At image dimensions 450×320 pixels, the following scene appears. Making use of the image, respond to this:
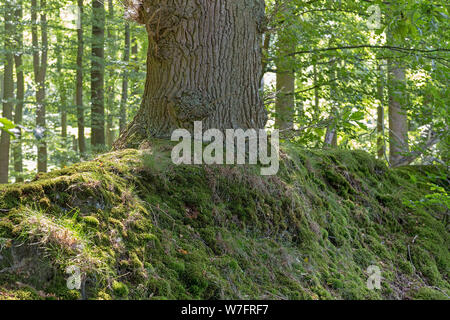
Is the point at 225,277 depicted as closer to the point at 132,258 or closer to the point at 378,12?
the point at 132,258

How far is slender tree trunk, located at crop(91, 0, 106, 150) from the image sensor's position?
13.1 meters

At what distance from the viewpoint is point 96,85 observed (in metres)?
13.6

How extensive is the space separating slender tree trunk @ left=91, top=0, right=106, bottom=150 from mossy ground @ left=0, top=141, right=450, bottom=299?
351 inches

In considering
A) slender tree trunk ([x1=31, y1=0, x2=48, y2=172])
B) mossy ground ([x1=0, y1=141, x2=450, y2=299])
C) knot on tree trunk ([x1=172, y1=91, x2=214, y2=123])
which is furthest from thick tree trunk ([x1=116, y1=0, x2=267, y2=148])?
slender tree trunk ([x1=31, y1=0, x2=48, y2=172])

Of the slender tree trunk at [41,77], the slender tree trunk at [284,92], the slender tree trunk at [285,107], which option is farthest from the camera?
the slender tree trunk at [41,77]

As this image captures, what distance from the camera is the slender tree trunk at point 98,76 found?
1307 cm

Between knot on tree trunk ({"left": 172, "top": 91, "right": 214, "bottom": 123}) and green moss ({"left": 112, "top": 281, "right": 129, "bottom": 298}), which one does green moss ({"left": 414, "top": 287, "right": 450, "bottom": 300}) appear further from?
green moss ({"left": 112, "top": 281, "right": 129, "bottom": 298})

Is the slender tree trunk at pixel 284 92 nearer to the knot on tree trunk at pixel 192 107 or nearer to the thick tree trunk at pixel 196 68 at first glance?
the thick tree trunk at pixel 196 68

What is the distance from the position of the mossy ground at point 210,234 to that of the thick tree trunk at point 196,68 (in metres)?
0.51

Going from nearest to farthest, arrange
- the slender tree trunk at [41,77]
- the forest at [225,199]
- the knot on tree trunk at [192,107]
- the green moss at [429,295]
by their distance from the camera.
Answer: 1. the forest at [225,199]
2. the green moss at [429,295]
3. the knot on tree trunk at [192,107]
4. the slender tree trunk at [41,77]

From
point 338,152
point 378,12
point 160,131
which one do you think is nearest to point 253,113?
point 160,131

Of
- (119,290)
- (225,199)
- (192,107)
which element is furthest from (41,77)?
(119,290)

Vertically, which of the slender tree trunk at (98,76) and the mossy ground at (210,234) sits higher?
the slender tree trunk at (98,76)

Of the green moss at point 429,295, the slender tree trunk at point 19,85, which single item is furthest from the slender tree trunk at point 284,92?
the slender tree trunk at point 19,85
